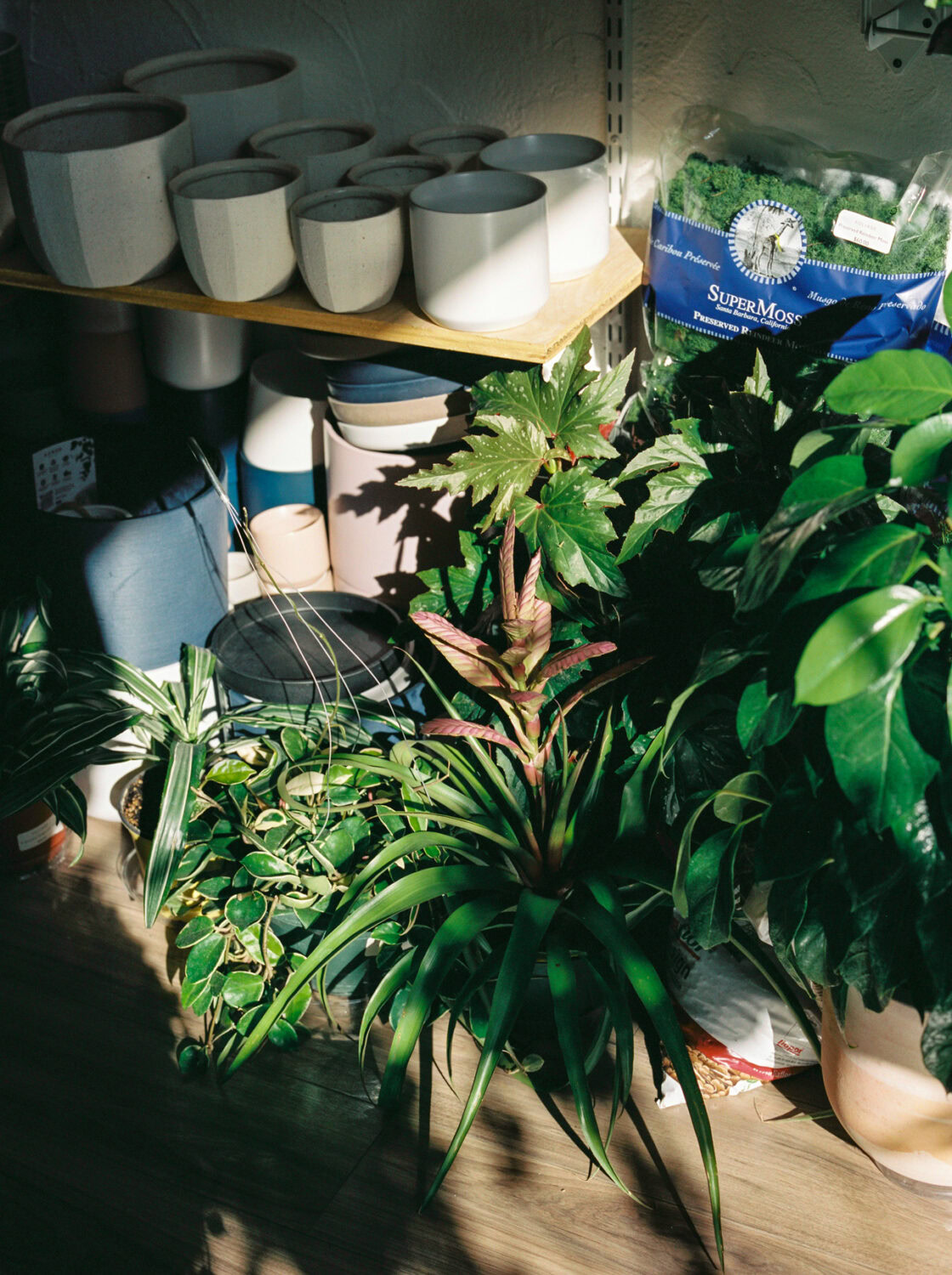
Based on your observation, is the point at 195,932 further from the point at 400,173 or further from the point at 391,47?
the point at 391,47

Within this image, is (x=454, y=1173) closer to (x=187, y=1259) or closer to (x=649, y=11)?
(x=187, y=1259)

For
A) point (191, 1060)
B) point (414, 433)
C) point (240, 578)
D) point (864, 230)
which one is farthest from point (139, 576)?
point (864, 230)

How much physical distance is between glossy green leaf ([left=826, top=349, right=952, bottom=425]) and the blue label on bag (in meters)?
0.42

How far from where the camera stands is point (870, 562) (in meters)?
0.78

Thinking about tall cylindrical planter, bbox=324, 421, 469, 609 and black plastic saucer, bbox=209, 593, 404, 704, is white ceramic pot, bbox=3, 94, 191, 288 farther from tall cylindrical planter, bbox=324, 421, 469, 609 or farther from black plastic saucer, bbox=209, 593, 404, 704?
black plastic saucer, bbox=209, 593, 404, 704

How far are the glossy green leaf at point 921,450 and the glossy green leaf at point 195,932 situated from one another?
96cm

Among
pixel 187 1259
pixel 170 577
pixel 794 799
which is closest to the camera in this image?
pixel 794 799

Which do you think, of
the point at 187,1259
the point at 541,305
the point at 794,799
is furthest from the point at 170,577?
the point at 794,799

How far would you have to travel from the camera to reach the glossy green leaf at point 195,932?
134 cm

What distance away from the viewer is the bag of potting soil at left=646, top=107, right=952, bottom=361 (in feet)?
3.85

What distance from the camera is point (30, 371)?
1807 mm

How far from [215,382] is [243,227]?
1.70ft

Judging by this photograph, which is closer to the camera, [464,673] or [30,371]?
[464,673]

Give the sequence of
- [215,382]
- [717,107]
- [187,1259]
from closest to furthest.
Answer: [187,1259] < [717,107] < [215,382]
